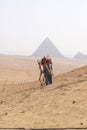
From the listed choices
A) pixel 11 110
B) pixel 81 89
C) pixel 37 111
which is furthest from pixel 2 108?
pixel 81 89

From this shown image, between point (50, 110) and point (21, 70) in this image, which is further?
point (21, 70)

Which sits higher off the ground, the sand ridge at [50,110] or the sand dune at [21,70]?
the sand dune at [21,70]

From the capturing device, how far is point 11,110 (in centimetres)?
1313

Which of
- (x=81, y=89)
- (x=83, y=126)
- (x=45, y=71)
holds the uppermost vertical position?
(x=45, y=71)

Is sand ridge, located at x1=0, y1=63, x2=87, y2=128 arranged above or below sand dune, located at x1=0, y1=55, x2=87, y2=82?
below

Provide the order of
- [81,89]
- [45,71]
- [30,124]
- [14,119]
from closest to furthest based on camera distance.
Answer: [30,124], [14,119], [81,89], [45,71]

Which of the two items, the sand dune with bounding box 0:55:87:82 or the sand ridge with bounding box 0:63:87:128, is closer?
the sand ridge with bounding box 0:63:87:128

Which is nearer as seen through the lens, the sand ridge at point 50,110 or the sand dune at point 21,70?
the sand ridge at point 50,110

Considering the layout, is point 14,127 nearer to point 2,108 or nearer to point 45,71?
point 2,108

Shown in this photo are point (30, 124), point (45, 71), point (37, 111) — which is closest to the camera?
point (30, 124)

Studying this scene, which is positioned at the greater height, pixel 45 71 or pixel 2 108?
pixel 45 71

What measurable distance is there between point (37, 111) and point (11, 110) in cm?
109

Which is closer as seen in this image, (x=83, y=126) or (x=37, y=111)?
(x=83, y=126)

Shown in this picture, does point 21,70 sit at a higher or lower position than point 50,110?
higher
